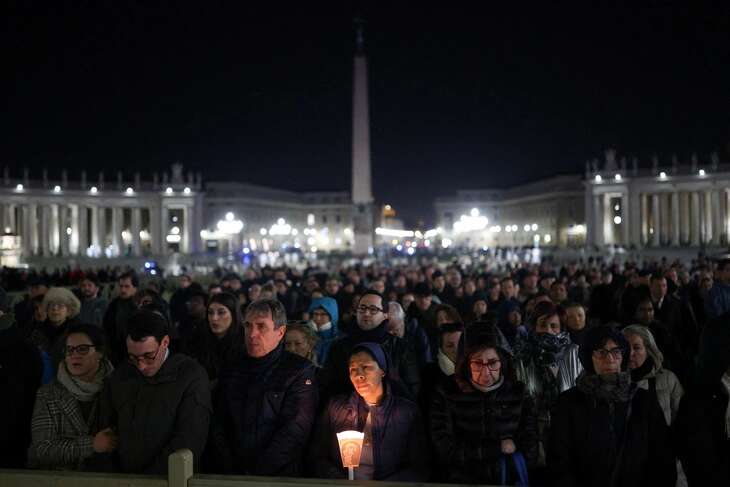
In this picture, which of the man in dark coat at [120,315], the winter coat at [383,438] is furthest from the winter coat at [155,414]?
the man in dark coat at [120,315]

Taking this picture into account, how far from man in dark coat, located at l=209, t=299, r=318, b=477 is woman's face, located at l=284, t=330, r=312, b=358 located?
3.79ft

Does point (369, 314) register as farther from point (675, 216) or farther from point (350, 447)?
point (675, 216)

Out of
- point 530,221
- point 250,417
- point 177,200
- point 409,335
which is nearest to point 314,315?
point 409,335

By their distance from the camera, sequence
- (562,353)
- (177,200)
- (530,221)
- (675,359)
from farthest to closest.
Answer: (530,221), (177,200), (675,359), (562,353)

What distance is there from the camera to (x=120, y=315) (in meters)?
9.59

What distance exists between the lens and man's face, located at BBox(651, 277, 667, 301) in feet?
32.7

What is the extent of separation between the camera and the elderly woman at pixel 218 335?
6.85m

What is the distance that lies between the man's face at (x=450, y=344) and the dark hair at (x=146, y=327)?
8.26ft

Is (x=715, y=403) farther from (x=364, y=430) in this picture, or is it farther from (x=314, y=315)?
(x=314, y=315)

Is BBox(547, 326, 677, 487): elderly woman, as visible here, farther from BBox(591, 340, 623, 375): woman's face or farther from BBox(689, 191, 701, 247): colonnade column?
BBox(689, 191, 701, 247): colonnade column

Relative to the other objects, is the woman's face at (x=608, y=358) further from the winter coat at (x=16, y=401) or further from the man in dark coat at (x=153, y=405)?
the winter coat at (x=16, y=401)

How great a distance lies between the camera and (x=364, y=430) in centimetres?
468

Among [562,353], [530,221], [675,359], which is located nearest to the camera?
[562,353]

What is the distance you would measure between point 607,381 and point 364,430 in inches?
59.7
